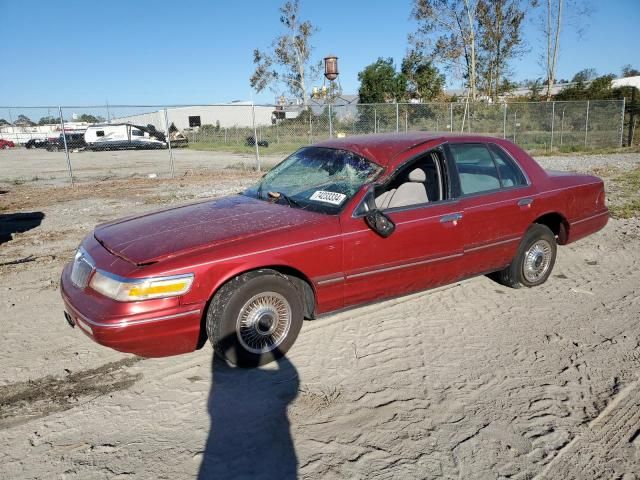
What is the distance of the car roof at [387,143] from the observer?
410cm

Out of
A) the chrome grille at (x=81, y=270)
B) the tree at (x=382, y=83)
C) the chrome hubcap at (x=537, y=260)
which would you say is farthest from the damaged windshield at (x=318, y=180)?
the tree at (x=382, y=83)

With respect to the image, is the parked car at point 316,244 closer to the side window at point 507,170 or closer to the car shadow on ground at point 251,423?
the side window at point 507,170

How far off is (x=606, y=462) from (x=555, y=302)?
7.70 feet

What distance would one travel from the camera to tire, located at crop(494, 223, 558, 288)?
4.82 metres

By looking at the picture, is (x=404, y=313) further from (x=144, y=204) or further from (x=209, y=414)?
(x=144, y=204)

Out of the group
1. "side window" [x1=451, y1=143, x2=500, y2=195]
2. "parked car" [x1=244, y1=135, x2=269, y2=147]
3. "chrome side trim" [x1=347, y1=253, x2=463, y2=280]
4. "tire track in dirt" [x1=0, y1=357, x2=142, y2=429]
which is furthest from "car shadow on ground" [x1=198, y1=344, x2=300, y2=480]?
"parked car" [x1=244, y1=135, x2=269, y2=147]

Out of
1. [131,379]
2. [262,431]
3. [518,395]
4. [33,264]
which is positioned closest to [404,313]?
[518,395]

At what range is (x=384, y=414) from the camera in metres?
2.96

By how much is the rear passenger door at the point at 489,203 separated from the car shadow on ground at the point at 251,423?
1963 mm

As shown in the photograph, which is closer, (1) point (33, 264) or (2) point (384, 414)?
(2) point (384, 414)

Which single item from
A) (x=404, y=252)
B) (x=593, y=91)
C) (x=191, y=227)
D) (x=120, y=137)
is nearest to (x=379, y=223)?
(x=404, y=252)

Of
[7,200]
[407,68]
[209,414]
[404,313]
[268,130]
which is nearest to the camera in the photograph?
[209,414]

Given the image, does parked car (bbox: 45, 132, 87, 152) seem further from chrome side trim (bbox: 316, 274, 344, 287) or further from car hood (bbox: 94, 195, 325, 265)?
chrome side trim (bbox: 316, 274, 344, 287)

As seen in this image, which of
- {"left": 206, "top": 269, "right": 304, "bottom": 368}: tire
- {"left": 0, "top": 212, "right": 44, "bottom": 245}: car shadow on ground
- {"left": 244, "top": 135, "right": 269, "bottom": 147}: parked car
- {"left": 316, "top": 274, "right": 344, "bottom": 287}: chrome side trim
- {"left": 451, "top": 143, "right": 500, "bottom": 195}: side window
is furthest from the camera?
{"left": 244, "top": 135, "right": 269, "bottom": 147}: parked car
